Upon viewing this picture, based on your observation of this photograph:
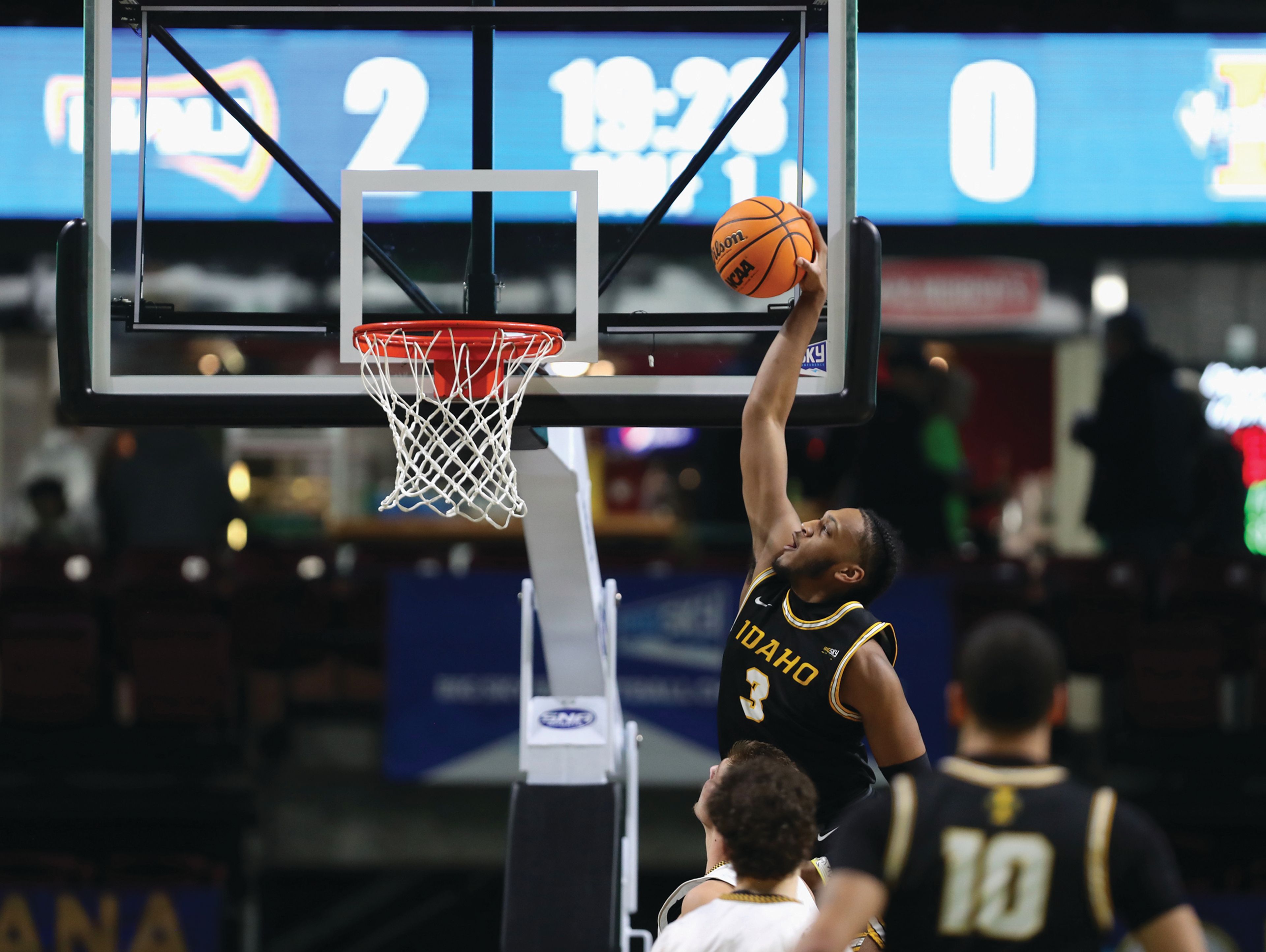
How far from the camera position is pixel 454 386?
3822mm

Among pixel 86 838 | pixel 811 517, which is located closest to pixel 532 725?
pixel 811 517

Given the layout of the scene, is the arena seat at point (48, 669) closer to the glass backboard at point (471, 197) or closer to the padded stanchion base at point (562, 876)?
the glass backboard at point (471, 197)

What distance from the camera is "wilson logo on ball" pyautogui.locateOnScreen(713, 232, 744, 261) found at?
3.73m

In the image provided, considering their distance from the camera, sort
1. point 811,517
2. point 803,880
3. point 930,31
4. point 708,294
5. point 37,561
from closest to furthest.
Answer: point 803,880, point 708,294, point 930,31, point 811,517, point 37,561

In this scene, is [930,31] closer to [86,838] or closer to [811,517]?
[811,517]

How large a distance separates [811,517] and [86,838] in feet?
14.2

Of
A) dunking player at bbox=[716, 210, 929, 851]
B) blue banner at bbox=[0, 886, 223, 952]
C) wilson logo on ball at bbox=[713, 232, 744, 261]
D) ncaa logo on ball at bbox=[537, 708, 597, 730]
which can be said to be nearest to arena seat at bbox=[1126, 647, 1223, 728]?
ncaa logo on ball at bbox=[537, 708, 597, 730]

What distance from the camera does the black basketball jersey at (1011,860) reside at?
2275mm

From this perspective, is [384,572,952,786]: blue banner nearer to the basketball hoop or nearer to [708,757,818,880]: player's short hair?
the basketball hoop

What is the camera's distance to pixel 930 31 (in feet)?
23.9

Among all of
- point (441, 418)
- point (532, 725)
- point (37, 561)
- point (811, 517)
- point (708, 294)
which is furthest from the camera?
point (37, 561)

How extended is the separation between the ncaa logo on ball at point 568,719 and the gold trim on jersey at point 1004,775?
8.29 feet

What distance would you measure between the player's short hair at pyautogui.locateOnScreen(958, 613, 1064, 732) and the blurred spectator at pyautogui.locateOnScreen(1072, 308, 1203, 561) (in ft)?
18.9

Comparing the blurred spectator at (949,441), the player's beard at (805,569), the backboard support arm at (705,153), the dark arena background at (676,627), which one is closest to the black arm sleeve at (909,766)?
the player's beard at (805,569)
